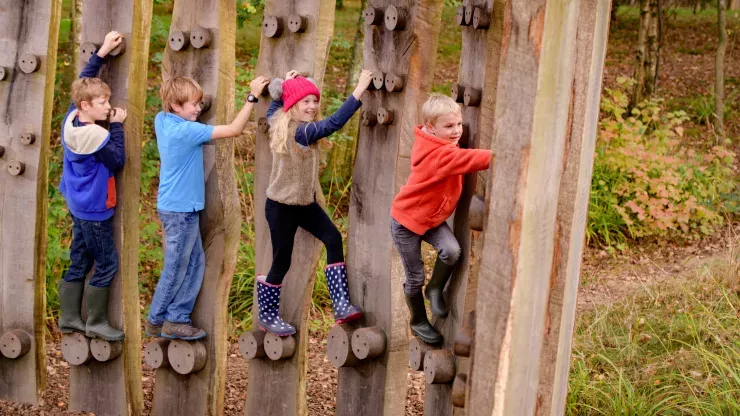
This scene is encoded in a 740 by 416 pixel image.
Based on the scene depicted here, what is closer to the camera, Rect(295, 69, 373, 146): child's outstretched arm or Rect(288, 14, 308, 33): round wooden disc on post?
Rect(295, 69, 373, 146): child's outstretched arm

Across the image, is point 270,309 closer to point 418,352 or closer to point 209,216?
point 209,216

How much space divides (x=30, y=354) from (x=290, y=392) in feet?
5.24

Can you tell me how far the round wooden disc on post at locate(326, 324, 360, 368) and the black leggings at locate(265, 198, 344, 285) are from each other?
0.33 meters

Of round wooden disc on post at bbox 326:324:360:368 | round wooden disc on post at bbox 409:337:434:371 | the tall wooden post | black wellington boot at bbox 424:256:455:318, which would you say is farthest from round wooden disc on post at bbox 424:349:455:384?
the tall wooden post

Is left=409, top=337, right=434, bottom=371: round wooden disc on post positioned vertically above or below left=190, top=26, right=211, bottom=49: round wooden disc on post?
below

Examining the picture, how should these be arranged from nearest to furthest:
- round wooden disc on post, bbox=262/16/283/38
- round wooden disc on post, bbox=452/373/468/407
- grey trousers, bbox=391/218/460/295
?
round wooden disc on post, bbox=452/373/468/407 → grey trousers, bbox=391/218/460/295 → round wooden disc on post, bbox=262/16/283/38

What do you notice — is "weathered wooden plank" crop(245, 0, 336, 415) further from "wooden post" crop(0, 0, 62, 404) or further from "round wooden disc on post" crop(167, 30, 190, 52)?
"wooden post" crop(0, 0, 62, 404)

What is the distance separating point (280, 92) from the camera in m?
4.53

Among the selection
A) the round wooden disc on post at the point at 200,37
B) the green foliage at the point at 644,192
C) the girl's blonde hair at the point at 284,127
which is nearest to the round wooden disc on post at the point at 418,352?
the girl's blonde hair at the point at 284,127

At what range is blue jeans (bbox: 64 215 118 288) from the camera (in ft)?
16.3

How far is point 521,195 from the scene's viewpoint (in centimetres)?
311

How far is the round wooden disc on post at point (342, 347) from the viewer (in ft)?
15.0

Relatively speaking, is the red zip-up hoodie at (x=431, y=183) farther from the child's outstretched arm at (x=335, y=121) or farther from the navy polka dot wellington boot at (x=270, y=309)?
the navy polka dot wellington boot at (x=270, y=309)

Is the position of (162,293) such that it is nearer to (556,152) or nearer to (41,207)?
(41,207)
